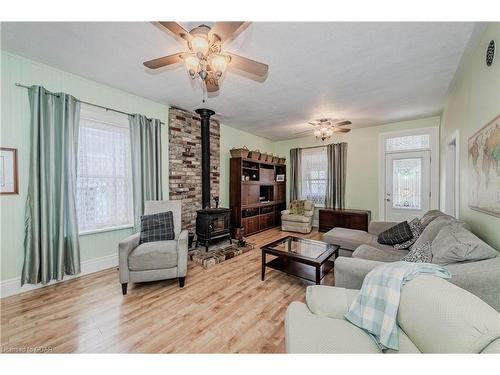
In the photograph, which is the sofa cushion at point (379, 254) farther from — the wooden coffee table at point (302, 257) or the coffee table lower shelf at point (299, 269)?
the coffee table lower shelf at point (299, 269)

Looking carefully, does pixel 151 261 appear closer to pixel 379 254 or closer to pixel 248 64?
pixel 248 64

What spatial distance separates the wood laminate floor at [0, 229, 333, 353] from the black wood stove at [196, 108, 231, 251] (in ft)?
2.97

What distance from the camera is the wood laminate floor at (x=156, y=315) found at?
1508mm

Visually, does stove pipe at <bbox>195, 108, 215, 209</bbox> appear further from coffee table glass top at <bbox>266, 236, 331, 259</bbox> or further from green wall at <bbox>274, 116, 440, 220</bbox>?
green wall at <bbox>274, 116, 440, 220</bbox>

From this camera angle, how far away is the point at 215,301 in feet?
6.78

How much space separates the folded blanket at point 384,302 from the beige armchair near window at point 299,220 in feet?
12.5

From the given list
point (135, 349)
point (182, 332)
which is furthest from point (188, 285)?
point (135, 349)

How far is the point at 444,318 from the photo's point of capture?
78 centimetres

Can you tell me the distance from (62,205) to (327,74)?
3559 millimetres

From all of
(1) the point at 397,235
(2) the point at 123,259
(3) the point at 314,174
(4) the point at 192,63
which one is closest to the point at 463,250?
(1) the point at 397,235

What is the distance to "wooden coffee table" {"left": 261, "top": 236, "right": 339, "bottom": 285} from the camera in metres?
2.24

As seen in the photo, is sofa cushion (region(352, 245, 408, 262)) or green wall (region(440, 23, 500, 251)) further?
sofa cushion (region(352, 245, 408, 262))

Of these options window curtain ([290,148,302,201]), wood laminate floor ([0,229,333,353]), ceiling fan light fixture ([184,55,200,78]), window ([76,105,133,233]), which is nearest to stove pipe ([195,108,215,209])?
window ([76,105,133,233])

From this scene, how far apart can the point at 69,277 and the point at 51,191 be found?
1093mm
